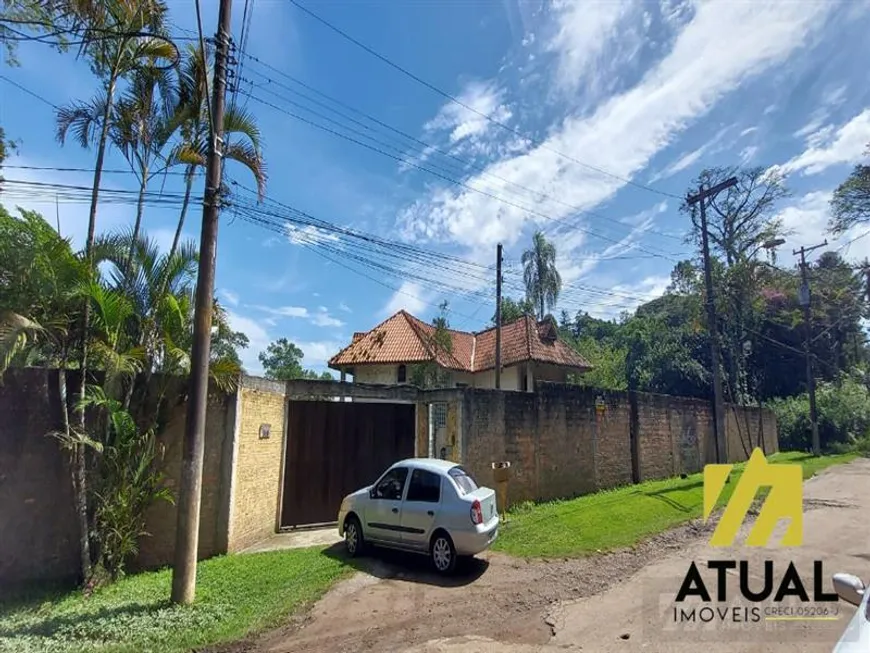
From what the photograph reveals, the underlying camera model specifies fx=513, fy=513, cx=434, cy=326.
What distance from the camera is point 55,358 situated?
7.05 meters

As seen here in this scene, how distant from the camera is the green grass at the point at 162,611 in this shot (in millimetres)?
4996

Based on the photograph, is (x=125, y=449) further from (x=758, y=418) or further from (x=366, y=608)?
(x=758, y=418)

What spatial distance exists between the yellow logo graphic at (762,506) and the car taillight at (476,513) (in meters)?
4.16

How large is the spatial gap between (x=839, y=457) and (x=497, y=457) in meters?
21.0

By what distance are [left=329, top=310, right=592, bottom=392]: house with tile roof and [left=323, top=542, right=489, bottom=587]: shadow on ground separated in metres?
14.5

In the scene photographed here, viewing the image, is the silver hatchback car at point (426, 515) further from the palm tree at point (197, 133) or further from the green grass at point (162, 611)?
the palm tree at point (197, 133)

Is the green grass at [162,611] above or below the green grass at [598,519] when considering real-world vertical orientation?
below

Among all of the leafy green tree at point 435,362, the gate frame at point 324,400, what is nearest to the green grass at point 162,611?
the gate frame at point 324,400

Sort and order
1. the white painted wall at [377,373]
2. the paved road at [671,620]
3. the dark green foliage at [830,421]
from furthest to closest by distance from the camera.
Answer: the dark green foliage at [830,421] < the white painted wall at [377,373] < the paved road at [671,620]

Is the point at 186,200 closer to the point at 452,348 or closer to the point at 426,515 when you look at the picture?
the point at 426,515

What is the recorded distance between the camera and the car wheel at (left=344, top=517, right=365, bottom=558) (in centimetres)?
803

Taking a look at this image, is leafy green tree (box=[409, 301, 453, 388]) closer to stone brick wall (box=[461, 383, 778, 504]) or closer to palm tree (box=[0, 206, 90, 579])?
stone brick wall (box=[461, 383, 778, 504])

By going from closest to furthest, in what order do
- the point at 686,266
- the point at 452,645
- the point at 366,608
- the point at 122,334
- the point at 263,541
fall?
the point at 452,645 < the point at 366,608 < the point at 122,334 < the point at 263,541 < the point at 686,266

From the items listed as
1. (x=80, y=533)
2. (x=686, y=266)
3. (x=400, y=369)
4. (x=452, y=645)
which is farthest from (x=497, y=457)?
(x=686, y=266)
